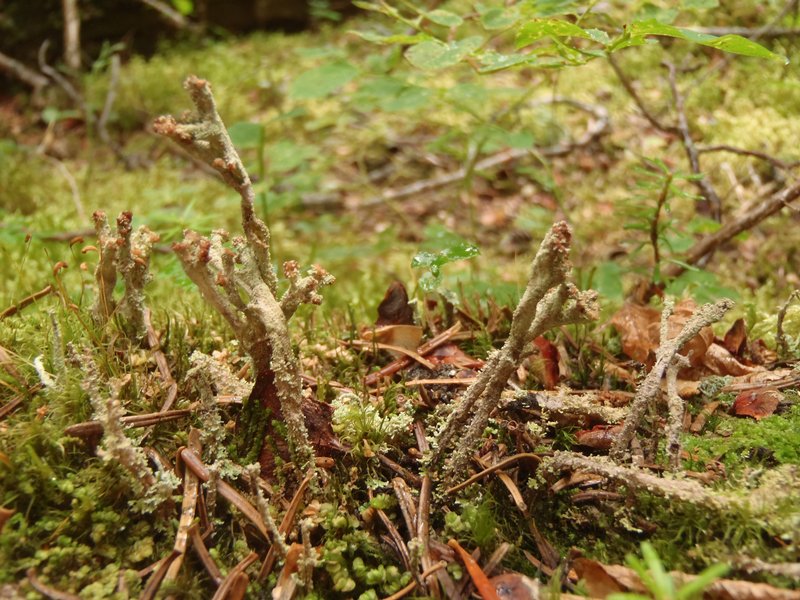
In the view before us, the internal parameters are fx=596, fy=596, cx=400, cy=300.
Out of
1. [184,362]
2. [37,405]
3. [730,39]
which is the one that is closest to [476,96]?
[730,39]

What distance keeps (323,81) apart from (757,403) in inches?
97.9

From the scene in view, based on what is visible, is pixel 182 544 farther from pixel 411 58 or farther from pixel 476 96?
pixel 476 96

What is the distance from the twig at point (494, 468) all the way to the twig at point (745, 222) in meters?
1.40

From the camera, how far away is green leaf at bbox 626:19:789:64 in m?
1.57

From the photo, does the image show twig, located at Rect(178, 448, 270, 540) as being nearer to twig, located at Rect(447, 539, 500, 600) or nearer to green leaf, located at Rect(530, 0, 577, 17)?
twig, located at Rect(447, 539, 500, 600)

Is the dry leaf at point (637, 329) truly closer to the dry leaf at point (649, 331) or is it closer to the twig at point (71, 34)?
the dry leaf at point (649, 331)

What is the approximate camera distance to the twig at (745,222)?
2.41 metres

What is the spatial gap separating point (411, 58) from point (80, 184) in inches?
156

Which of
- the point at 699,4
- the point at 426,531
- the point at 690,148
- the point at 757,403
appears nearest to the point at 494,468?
the point at 426,531

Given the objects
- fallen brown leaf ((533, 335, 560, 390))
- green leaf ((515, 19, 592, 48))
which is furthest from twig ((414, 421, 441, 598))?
green leaf ((515, 19, 592, 48))

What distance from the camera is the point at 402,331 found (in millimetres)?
1910

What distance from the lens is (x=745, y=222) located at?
8.63 feet

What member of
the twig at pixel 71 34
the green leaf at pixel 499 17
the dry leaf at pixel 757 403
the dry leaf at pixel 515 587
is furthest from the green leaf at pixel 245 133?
the twig at pixel 71 34

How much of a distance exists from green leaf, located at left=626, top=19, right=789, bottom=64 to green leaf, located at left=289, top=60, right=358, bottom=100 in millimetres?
1719
